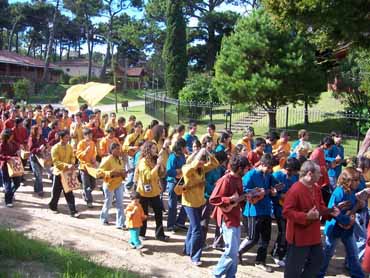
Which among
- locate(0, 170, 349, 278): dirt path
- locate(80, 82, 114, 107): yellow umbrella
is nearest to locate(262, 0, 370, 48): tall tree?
locate(0, 170, 349, 278): dirt path

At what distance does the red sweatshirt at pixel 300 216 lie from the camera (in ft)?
18.2

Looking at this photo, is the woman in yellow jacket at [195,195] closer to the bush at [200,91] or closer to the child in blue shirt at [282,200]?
the child in blue shirt at [282,200]

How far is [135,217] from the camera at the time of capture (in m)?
7.73

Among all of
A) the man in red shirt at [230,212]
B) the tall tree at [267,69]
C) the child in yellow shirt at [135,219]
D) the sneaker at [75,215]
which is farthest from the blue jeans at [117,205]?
the tall tree at [267,69]

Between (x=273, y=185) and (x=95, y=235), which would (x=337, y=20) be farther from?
(x=95, y=235)

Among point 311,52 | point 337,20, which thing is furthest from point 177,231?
point 311,52

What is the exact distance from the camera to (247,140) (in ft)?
36.5

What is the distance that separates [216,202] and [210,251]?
2.03 m

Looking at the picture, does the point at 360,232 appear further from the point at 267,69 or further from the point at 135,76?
the point at 135,76

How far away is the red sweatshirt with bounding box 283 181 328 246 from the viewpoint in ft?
18.2

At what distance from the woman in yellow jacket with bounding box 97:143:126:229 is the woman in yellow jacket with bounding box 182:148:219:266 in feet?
6.15

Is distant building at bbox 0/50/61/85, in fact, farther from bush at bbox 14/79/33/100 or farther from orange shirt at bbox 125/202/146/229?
orange shirt at bbox 125/202/146/229

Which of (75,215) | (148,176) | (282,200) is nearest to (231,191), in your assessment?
(282,200)

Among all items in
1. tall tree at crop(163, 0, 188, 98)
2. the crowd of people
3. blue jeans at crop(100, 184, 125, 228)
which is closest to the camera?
the crowd of people
